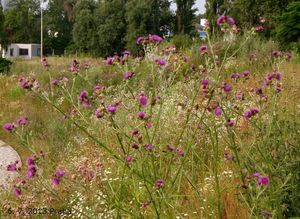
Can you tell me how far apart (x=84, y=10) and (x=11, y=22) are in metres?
20.2

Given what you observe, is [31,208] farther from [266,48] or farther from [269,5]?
[269,5]

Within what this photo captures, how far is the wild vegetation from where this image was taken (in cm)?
248

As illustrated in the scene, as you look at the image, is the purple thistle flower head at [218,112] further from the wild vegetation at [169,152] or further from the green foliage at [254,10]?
the green foliage at [254,10]

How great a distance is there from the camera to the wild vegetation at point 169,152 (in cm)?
248

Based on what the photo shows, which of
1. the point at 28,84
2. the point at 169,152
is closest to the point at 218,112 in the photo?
the point at 169,152

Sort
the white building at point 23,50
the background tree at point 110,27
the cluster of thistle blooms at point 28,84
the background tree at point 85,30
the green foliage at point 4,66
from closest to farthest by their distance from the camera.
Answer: the cluster of thistle blooms at point 28,84, the green foliage at point 4,66, the background tree at point 110,27, the background tree at point 85,30, the white building at point 23,50

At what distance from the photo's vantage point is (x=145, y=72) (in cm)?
930

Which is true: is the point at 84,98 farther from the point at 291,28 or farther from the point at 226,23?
the point at 291,28

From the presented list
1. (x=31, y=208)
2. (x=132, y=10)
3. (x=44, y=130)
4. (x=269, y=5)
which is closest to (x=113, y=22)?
(x=132, y=10)

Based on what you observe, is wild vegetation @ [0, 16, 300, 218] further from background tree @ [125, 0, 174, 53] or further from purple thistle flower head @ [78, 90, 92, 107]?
background tree @ [125, 0, 174, 53]

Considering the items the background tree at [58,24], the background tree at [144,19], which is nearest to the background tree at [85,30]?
the background tree at [144,19]

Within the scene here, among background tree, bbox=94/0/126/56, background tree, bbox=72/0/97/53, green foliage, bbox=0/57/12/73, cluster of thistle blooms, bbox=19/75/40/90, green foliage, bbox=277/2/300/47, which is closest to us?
cluster of thistle blooms, bbox=19/75/40/90

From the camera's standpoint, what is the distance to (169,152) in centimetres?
278

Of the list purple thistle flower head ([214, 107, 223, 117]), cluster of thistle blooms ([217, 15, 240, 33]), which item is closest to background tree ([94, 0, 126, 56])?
cluster of thistle blooms ([217, 15, 240, 33])
